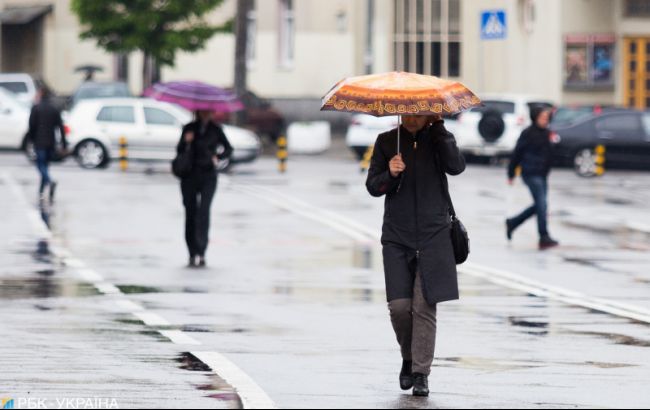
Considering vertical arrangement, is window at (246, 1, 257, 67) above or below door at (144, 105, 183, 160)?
above

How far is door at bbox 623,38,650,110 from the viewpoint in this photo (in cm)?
5019

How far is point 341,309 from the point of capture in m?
14.5

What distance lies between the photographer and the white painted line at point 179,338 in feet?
39.9

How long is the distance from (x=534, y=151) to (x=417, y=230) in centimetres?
1095

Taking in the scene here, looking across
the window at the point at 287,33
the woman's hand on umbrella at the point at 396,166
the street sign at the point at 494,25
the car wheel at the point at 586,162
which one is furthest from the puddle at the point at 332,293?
the window at the point at 287,33

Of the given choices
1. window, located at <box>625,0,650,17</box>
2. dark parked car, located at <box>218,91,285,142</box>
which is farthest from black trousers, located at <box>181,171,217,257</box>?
window, located at <box>625,0,650,17</box>

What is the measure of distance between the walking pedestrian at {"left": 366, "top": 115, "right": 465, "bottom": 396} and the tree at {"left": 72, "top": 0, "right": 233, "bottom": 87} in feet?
130

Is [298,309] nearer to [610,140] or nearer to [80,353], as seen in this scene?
[80,353]

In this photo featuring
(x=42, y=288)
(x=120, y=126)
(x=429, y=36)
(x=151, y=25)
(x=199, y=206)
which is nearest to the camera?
(x=42, y=288)

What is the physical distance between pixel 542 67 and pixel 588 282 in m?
32.9

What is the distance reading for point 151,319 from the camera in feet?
44.5

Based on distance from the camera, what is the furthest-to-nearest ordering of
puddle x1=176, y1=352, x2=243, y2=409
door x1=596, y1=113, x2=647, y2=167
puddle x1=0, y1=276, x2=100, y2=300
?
door x1=596, y1=113, x2=647, y2=167 → puddle x1=0, y1=276, x2=100, y2=300 → puddle x1=176, y1=352, x2=243, y2=409

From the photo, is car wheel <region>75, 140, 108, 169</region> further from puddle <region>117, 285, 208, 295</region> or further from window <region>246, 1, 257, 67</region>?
window <region>246, 1, 257, 67</region>

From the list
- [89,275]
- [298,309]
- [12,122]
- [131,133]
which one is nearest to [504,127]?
[131,133]
